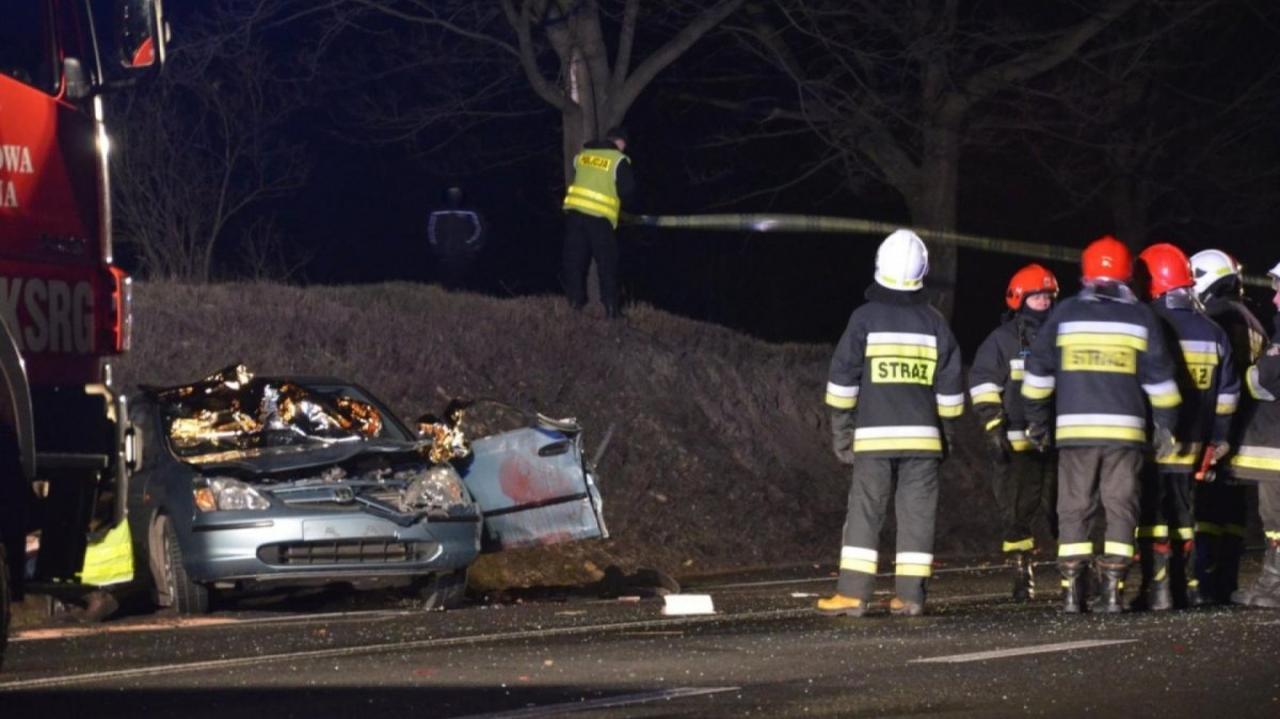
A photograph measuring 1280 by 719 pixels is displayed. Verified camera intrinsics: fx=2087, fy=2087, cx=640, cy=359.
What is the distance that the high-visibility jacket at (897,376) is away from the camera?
1073 cm

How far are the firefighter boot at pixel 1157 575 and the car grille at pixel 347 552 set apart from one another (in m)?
4.10

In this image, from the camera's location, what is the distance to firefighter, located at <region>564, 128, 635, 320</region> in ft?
63.6

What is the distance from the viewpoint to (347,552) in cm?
1215

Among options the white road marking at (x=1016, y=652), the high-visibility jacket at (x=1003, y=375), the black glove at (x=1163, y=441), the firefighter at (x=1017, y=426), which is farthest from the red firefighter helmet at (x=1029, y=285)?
the white road marking at (x=1016, y=652)

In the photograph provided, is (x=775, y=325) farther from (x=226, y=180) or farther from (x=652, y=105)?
(x=226, y=180)

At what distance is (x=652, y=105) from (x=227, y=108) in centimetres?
604

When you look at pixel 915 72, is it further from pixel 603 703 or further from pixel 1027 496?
pixel 603 703

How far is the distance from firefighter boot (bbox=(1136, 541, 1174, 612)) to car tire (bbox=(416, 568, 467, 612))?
4.06m

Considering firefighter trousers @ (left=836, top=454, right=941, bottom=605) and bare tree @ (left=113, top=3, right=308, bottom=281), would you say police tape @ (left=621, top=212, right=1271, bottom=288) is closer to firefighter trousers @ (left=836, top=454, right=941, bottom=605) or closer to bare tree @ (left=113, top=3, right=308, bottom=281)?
Result: bare tree @ (left=113, top=3, right=308, bottom=281)

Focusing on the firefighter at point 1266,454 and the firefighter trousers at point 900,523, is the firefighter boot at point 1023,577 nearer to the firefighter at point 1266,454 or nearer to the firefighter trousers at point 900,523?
the firefighter at point 1266,454

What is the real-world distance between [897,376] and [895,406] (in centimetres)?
16

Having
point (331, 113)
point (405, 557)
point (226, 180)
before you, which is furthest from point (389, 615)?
point (331, 113)

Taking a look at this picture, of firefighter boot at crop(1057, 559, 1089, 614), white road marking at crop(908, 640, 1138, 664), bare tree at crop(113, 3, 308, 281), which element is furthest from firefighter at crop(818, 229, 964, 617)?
bare tree at crop(113, 3, 308, 281)

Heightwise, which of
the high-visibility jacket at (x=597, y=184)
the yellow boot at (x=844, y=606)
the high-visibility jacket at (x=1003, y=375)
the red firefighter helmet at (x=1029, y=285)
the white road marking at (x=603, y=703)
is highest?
the high-visibility jacket at (x=597, y=184)
